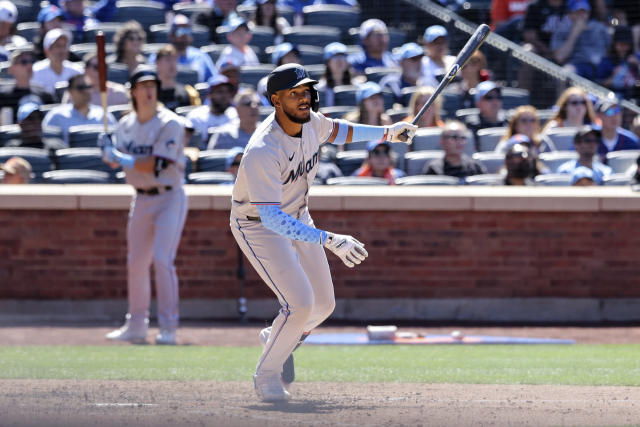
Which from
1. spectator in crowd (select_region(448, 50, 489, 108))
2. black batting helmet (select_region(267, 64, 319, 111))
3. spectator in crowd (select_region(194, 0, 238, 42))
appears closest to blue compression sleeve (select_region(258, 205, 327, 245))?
black batting helmet (select_region(267, 64, 319, 111))

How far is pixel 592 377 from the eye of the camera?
692cm

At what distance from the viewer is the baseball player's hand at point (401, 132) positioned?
6.24 meters

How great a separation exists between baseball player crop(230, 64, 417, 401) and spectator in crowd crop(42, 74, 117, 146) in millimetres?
5282

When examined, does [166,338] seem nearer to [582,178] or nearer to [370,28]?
[582,178]

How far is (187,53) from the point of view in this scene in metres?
12.3

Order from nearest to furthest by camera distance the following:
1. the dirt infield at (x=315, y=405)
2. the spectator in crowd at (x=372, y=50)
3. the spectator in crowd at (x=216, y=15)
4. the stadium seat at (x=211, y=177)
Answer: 1. the dirt infield at (x=315, y=405)
2. the stadium seat at (x=211, y=177)
3. the spectator in crowd at (x=372, y=50)
4. the spectator in crowd at (x=216, y=15)

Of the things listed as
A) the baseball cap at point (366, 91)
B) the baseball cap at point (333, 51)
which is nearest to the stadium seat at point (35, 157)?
the baseball cap at point (366, 91)

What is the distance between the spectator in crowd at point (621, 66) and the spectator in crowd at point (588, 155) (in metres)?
2.43

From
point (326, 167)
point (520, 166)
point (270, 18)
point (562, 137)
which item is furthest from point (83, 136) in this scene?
point (562, 137)

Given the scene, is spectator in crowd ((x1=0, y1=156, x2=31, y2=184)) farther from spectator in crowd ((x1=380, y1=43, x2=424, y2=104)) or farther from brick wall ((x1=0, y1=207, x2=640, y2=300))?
spectator in crowd ((x1=380, y1=43, x2=424, y2=104))

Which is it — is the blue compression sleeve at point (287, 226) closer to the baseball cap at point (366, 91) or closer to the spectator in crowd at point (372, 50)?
the baseball cap at point (366, 91)

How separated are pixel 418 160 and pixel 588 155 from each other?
5.46ft

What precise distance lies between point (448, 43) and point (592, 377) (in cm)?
715

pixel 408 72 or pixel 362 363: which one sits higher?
pixel 408 72
